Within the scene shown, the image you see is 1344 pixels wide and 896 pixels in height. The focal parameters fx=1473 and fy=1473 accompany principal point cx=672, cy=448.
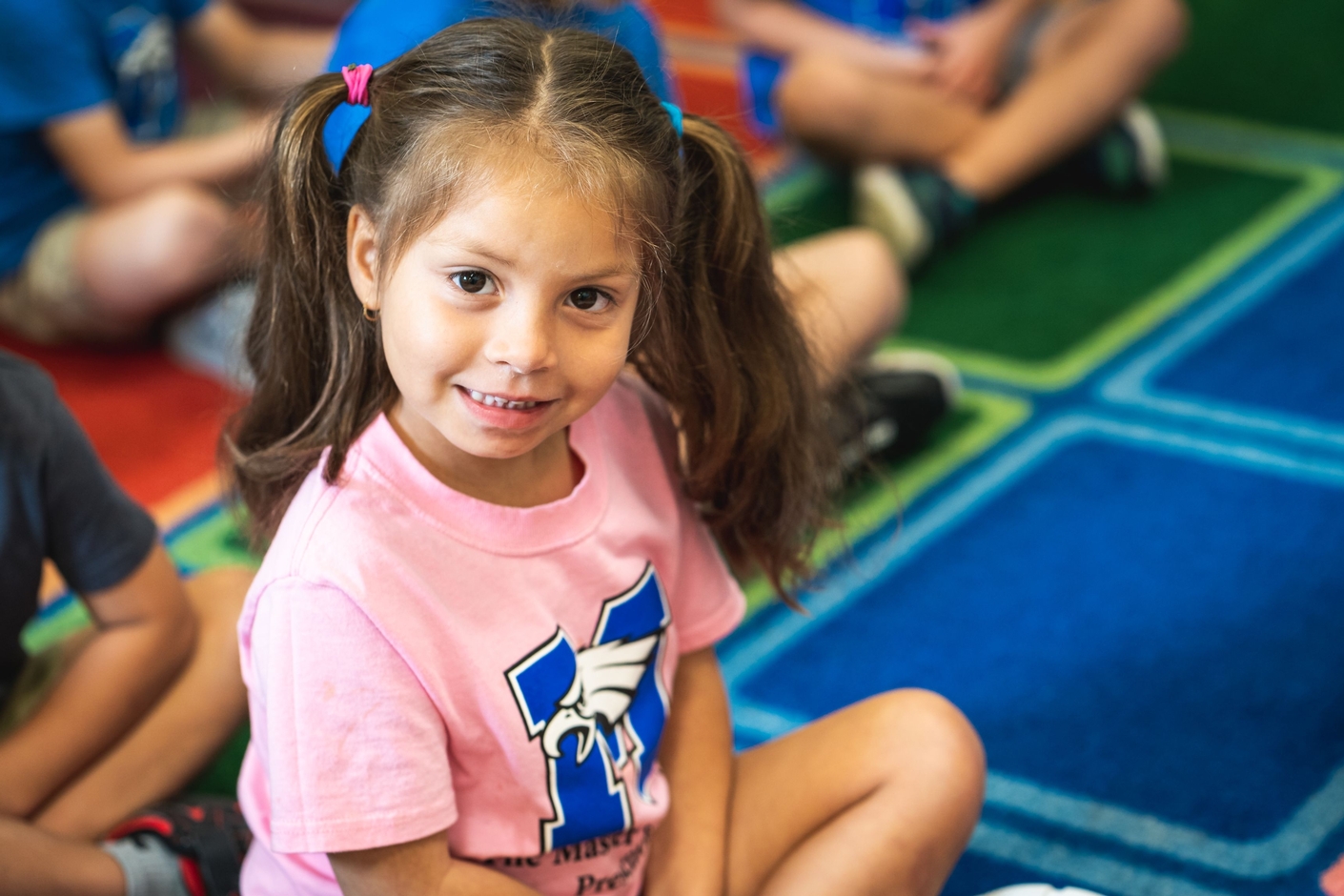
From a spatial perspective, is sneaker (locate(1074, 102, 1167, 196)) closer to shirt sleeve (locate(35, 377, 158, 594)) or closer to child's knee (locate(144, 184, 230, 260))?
child's knee (locate(144, 184, 230, 260))

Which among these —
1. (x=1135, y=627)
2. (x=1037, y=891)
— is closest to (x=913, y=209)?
(x=1135, y=627)

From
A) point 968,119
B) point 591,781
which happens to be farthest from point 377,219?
point 968,119

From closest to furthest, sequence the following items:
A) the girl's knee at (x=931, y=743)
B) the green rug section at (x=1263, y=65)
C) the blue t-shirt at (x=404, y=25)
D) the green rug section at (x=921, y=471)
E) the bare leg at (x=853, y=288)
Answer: the girl's knee at (x=931, y=743)
the blue t-shirt at (x=404, y=25)
the green rug section at (x=921, y=471)
the bare leg at (x=853, y=288)
the green rug section at (x=1263, y=65)

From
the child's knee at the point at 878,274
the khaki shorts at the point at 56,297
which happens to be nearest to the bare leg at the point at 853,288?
the child's knee at the point at 878,274

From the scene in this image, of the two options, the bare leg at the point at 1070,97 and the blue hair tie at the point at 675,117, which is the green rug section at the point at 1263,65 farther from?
the blue hair tie at the point at 675,117

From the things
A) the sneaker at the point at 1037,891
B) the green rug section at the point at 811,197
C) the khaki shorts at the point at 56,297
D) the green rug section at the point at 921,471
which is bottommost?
the khaki shorts at the point at 56,297

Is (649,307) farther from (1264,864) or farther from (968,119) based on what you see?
(968,119)

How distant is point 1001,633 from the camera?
1263mm

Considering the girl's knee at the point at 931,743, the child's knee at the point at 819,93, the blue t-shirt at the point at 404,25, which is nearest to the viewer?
the girl's knee at the point at 931,743

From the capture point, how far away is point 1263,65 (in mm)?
2338

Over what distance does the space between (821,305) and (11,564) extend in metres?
0.81

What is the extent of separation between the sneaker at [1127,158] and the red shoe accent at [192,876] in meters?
1.54

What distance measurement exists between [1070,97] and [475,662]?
5.06ft

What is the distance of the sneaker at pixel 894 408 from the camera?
1416mm
